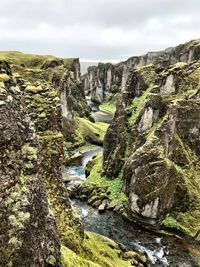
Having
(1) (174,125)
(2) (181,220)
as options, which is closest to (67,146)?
(1) (174,125)

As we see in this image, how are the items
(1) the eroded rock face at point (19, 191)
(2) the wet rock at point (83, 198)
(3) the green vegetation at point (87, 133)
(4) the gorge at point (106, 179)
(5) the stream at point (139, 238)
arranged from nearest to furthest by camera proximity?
(1) the eroded rock face at point (19, 191) → (4) the gorge at point (106, 179) → (5) the stream at point (139, 238) → (2) the wet rock at point (83, 198) → (3) the green vegetation at point (87, 133)

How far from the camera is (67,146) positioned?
3952 inches

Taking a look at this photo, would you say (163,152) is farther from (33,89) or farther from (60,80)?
(60,80)

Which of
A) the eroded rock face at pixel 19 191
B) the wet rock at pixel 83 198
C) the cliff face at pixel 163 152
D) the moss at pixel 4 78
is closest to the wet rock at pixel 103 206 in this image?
the wet rock at pixel 83 198

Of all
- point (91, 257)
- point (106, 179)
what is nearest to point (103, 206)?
point (106, 179)

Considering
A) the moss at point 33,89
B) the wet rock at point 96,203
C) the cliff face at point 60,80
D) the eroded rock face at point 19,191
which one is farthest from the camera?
the cliff face at point 60,80

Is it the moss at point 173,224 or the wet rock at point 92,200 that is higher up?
the moss at point 173,224

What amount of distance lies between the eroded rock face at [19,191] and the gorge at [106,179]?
0.06 m

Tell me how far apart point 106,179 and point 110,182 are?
1.82m

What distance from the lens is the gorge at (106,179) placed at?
20.2 metres

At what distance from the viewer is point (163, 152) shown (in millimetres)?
56531

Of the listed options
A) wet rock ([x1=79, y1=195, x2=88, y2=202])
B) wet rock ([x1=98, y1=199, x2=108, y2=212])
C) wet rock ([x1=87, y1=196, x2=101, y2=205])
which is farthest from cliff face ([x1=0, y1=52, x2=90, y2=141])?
wet rock ([x1=98, y1=199, x2=108, y2=212])

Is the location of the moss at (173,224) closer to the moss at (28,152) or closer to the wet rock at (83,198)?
the wet rock at (83,198)

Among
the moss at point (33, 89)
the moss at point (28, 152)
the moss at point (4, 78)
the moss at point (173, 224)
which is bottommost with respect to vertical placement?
the moss at point (173, 224)
